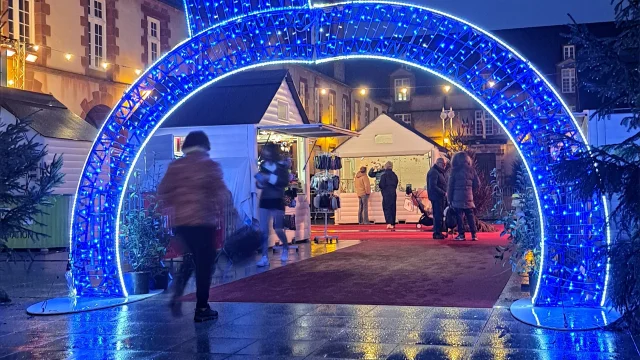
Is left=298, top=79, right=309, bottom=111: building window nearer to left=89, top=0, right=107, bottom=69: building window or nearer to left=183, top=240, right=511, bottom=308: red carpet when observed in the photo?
left=89, top=0, right=107, bottom=69: building window

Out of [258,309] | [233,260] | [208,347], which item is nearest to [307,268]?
[233,260]

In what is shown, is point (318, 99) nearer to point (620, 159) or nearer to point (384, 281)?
point (384, 281)

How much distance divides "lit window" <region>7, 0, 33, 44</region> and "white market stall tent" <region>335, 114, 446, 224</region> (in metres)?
10.1

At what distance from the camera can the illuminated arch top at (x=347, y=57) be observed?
691cm

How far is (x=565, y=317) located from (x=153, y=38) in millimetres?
23030

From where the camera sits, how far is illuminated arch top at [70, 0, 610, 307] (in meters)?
6.91

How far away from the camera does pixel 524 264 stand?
789 centimetres

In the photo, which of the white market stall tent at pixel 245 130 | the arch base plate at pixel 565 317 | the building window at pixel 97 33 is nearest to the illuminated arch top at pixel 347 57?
the arch base plate at pixel 565 317

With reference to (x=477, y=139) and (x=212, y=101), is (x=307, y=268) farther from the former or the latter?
(x=477, y=139)

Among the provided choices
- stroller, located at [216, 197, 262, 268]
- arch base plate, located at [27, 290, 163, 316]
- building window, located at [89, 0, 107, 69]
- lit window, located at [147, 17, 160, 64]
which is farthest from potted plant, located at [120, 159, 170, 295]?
lit window, located at [147, 17, 160, 64]

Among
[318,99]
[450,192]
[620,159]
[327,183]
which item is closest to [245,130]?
[327,183]

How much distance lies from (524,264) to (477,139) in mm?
40997

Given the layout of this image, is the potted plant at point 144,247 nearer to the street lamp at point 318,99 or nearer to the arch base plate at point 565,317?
the arch base plate at point 565,317

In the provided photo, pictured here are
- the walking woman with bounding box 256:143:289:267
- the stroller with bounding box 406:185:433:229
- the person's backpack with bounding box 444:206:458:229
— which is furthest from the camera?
the stroller with bounding box 406:185:433:229
